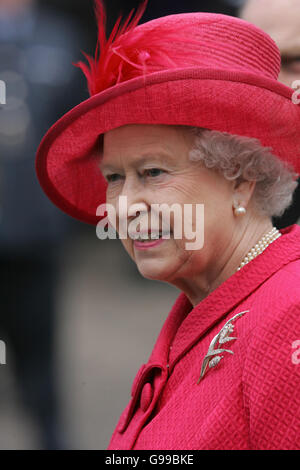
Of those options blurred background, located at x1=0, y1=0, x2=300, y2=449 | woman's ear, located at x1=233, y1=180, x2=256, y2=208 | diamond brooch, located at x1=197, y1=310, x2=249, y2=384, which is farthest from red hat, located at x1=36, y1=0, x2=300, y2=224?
blurred background, located at x1=0, y1=0, x2=300, y2=449

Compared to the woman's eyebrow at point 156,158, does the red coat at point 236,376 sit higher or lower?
lower

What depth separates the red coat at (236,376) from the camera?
1.53m

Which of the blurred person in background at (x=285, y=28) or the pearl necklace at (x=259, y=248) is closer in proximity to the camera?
the pearl necklace at (x=259, y=248)

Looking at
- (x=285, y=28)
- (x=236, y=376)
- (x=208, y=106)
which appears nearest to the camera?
(x=236, y=376)

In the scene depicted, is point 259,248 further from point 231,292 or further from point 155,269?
point 155,269

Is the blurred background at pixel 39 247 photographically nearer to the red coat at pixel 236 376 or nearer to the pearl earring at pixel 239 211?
the pearl earring at pixel 239 211

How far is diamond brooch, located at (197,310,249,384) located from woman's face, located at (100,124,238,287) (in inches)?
10.8

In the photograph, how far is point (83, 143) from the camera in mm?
2264

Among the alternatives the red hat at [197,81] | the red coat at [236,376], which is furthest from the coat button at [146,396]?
the red hat at [197,81]

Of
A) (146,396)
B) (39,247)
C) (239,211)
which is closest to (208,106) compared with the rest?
(239,211)

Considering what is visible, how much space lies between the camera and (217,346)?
1.72 m

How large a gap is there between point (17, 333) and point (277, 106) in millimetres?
3028

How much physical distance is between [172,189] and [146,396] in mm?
571

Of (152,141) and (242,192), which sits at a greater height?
(152,141)
